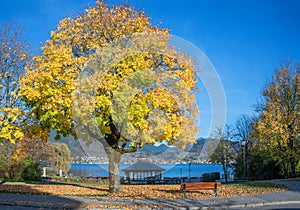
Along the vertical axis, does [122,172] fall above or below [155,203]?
below

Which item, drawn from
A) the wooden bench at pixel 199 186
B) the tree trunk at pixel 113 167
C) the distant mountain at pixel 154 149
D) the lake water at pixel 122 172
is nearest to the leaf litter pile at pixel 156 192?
the wooden bench at pixel 199 186

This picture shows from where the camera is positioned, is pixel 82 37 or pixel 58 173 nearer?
pixel 82 37

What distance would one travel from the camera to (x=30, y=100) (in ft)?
48.2

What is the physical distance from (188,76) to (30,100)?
711 centimetres

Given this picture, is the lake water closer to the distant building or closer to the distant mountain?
the distant mountain

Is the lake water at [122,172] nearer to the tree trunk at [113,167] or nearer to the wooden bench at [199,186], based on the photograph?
the tree trunk at [113,167]

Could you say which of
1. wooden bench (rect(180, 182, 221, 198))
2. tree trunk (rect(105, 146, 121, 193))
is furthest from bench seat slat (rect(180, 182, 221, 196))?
tree trunk (rect(105, 146, 121, 193))

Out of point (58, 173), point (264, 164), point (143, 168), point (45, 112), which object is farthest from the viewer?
point (58, 173)

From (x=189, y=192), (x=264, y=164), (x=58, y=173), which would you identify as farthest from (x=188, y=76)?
(x=58, y=173)

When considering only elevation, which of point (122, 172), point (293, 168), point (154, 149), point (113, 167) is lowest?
point (122, 172)

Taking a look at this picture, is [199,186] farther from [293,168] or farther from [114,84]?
[293,168]

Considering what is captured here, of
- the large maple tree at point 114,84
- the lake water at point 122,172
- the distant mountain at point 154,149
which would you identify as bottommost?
the lake water at point 122,172

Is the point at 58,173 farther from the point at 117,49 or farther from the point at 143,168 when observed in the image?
the point at 117,49

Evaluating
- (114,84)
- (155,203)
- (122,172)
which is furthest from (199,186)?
(122,172)
